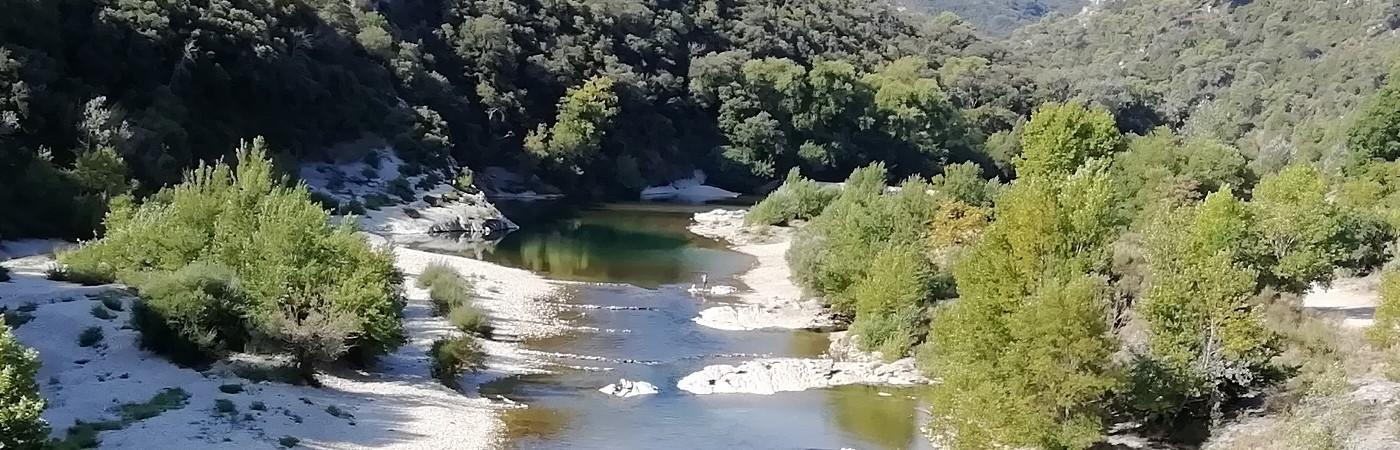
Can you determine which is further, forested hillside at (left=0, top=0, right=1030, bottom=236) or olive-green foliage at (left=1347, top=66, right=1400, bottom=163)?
olive-green foliage at (left=1347, top=66, right=1400, bottom=163)

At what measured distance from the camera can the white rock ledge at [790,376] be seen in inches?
1435

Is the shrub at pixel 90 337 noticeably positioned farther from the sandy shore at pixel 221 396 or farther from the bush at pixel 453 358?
the bush at pixel 453 358

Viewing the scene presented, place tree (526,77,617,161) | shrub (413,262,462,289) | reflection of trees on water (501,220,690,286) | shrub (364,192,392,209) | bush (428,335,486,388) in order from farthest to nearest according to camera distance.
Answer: tree (526,77,617,161), shrub (364,192,392,209), reflection of trees on water (501,220,690,286), shrub (413,262,462,289), bush (428,335,486,388)

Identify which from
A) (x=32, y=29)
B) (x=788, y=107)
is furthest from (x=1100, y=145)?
(x=788, y=107)

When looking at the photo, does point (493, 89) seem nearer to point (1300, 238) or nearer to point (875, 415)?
point (875, 415)

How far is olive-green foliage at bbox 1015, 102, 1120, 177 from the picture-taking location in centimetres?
6219

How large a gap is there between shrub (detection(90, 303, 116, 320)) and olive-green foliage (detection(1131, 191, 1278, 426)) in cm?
2831

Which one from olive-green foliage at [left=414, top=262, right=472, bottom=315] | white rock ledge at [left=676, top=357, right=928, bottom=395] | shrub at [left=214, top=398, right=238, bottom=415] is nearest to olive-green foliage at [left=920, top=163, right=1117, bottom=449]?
white rock ledge at [left=676, top=357, right=928, bottom=395]

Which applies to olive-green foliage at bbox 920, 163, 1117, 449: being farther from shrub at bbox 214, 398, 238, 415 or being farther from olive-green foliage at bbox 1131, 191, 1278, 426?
shrub at bbox 214, 398, 238, 415

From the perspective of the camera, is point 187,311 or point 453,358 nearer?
point 187,311

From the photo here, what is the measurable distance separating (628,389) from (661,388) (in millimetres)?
1290

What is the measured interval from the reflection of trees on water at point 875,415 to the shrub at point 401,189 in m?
50.8

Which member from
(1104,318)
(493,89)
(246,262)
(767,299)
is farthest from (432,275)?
(493,89)

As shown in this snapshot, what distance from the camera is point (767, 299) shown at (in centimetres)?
5416
